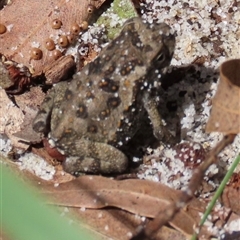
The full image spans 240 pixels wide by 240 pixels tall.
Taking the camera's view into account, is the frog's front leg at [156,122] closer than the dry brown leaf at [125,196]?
No

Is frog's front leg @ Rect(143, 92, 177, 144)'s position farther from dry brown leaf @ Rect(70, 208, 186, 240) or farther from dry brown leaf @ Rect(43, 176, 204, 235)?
dry brown leaf @ Rect(70, 208, 186, 240)

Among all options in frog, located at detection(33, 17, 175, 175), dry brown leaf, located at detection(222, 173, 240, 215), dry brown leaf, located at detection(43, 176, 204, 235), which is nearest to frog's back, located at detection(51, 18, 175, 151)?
frog, located at detection(33, 17, 175, 175)

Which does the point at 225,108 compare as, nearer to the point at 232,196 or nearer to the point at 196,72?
the point at 232,196

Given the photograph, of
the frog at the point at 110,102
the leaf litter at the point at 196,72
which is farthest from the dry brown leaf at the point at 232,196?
the frog at the point at 110,102

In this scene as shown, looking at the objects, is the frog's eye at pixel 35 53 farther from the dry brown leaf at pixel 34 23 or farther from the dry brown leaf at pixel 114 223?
the dry brown leaf at pixel 114 223

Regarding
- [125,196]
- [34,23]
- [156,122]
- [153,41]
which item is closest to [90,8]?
[34,23]

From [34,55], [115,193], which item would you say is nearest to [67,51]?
[34,55]

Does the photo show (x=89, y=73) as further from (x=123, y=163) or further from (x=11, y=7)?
(x=11, y=7)
